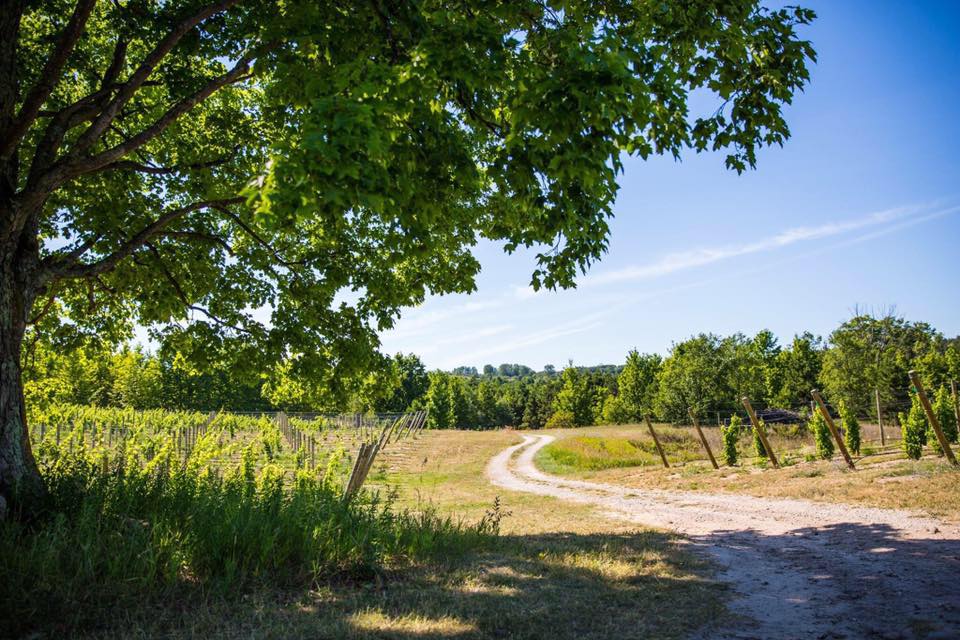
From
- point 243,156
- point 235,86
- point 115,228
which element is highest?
point 235,86

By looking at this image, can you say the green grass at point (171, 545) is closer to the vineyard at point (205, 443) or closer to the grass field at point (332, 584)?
the grass field at point (332, 584)

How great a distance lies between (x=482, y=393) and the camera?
302ft

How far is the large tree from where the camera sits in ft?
13.1

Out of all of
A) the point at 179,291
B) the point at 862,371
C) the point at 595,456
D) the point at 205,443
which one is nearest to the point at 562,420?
the point at 862,371

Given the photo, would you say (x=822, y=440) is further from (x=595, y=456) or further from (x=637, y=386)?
(x=637, y=386)

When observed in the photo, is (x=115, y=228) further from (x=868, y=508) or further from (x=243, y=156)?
(x=868, y=508)

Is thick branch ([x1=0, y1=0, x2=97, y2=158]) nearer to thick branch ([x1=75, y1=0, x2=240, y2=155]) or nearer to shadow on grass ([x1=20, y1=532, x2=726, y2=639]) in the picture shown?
thick branch ([x1=75, y1=0, x2=240, y2=155])

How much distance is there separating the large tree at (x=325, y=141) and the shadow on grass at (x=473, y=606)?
299 centimetres

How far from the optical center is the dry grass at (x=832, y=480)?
10.0m

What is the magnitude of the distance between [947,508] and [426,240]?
985 cm

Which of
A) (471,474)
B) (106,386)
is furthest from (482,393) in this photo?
(471,474)

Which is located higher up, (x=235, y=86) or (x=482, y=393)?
(x=235, y=86)

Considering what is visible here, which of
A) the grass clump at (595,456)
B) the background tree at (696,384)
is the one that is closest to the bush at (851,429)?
the grass clump at (595,456)

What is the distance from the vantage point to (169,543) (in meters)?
5.01
